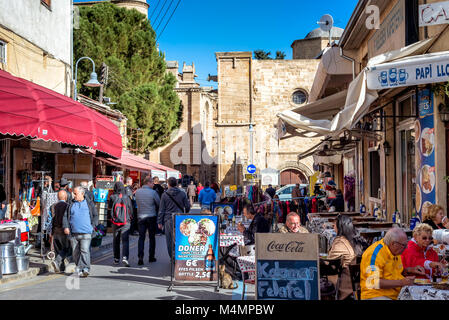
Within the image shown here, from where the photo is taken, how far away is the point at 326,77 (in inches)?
624

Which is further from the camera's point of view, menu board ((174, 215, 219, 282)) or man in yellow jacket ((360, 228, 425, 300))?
menu board ((174, 215, 219, 282))

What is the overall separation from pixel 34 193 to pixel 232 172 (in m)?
30.8

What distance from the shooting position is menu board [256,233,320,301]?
5.18m

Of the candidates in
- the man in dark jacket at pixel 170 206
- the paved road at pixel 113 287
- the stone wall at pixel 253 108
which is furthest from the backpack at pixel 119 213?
the stone wall at pixel 253 108

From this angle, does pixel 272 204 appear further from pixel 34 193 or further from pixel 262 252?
pixel 262 252

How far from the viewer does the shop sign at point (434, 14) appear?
23.4ft

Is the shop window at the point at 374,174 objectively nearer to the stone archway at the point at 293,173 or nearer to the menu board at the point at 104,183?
the menu board at the point at 104,183

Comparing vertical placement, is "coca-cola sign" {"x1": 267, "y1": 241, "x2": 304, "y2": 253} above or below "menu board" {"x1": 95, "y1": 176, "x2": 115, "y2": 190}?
below

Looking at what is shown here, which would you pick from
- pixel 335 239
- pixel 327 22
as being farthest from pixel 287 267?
pixel 327 22

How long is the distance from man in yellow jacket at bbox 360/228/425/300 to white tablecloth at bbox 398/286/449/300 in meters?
0.19

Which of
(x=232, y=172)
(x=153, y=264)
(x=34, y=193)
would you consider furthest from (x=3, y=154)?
(x=232, y=172)

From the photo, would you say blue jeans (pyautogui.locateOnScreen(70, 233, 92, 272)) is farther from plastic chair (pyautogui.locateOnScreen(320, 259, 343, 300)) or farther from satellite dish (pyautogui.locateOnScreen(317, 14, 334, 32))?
satellite dish (pyautogui.locateOnScreen(317, 14, 334, 32))

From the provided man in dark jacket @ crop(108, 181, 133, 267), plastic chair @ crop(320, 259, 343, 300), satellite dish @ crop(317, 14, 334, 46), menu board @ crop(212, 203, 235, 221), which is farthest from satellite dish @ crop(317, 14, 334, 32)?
plastic chair @ crop(320, 259, 343, 300)

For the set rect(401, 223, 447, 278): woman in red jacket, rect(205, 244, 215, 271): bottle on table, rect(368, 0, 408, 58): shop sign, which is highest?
rect(368, 0, 408, 58): shop sign
